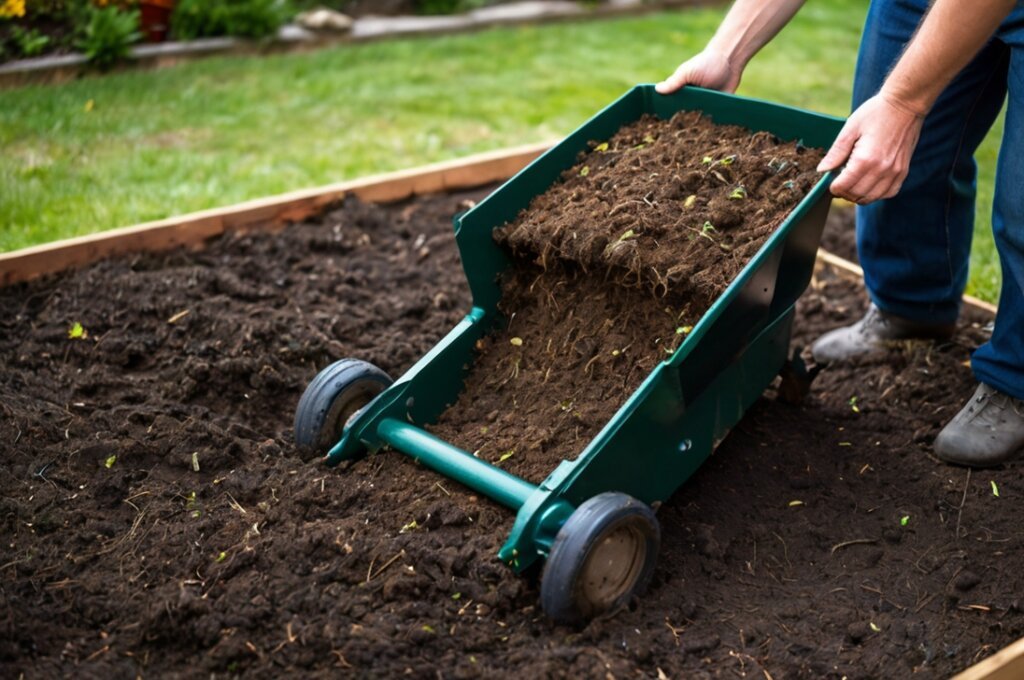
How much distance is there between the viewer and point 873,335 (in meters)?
3.60

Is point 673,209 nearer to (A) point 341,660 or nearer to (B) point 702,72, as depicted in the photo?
(B) point 702,72

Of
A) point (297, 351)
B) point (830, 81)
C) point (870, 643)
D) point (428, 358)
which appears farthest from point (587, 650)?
point (830, 81)

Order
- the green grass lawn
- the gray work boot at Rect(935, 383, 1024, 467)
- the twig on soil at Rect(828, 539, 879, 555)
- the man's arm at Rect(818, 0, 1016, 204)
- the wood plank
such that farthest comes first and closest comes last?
the green grass lawn → the gray work boot at Rect(935, 383, 1024, 467) → the twig on soil at Rect(828, 539, 879, 555) → the man's arm at Rect(818, 0, 1016, 204) → the wood plank

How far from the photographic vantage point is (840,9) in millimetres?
8281

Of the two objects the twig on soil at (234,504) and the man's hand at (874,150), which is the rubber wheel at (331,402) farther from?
the man's hand at (874,150)

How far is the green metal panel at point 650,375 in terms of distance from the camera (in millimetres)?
2412

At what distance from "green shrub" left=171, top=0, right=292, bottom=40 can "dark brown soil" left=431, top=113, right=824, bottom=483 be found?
4.26 m

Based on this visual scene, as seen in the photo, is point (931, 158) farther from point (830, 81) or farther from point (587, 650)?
point (830, 81)

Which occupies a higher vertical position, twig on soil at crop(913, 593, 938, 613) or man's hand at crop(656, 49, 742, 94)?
man's hand at crop(656, 49, 742, 94)

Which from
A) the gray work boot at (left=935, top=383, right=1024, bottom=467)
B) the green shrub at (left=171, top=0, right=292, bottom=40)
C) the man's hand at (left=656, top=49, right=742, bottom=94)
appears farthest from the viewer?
the green shrub at (left=171, top=0, right=292, bottom=40)

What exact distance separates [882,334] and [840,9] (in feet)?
18.1

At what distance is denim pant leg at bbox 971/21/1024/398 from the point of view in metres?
2.74

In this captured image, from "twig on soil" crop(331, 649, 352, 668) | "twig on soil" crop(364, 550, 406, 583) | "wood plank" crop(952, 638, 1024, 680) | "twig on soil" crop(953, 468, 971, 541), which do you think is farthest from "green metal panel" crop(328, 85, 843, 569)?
"wood plank" crop(952, 638, 1024, 680)

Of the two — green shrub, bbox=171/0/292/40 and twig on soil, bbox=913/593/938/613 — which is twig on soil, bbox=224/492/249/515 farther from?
green shrub, bbox=171/0/292/40
